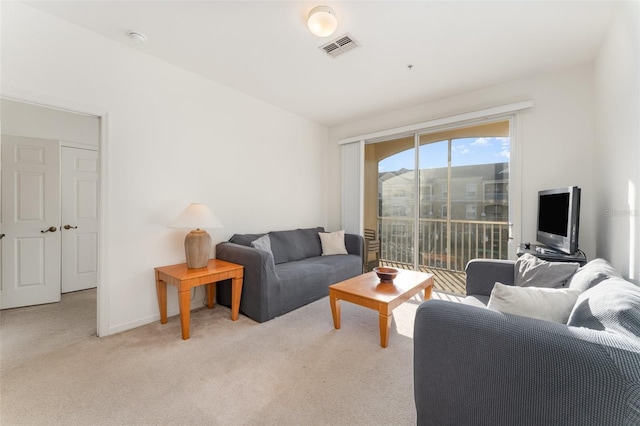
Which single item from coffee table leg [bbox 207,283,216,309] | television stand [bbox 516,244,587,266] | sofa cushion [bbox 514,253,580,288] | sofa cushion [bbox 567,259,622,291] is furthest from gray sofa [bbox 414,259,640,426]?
coffee table leg [bbox 207,283,216,309]

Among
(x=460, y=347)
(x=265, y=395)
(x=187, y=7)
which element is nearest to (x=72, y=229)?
(x=187, y=7)

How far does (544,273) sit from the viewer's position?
5.77ft

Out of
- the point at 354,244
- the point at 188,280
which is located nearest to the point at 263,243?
the point at 188,280

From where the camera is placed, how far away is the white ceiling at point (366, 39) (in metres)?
1.95

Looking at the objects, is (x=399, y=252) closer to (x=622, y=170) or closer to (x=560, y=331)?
(x=622, y=170)

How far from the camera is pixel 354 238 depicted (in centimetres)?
400

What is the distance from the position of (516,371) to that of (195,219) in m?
2.49

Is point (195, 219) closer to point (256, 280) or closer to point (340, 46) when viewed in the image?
point (256, 280)

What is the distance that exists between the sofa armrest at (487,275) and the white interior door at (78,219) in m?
4.21

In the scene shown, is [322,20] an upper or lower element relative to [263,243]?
upper

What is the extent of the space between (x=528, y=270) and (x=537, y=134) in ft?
6.07

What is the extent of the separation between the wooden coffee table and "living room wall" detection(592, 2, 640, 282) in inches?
53.3

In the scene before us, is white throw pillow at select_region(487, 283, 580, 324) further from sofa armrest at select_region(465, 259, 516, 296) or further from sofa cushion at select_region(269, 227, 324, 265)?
sofa cushion at select_region(269, 227, 324, 265)

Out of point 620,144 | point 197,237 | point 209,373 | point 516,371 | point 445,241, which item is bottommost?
point 209,373
